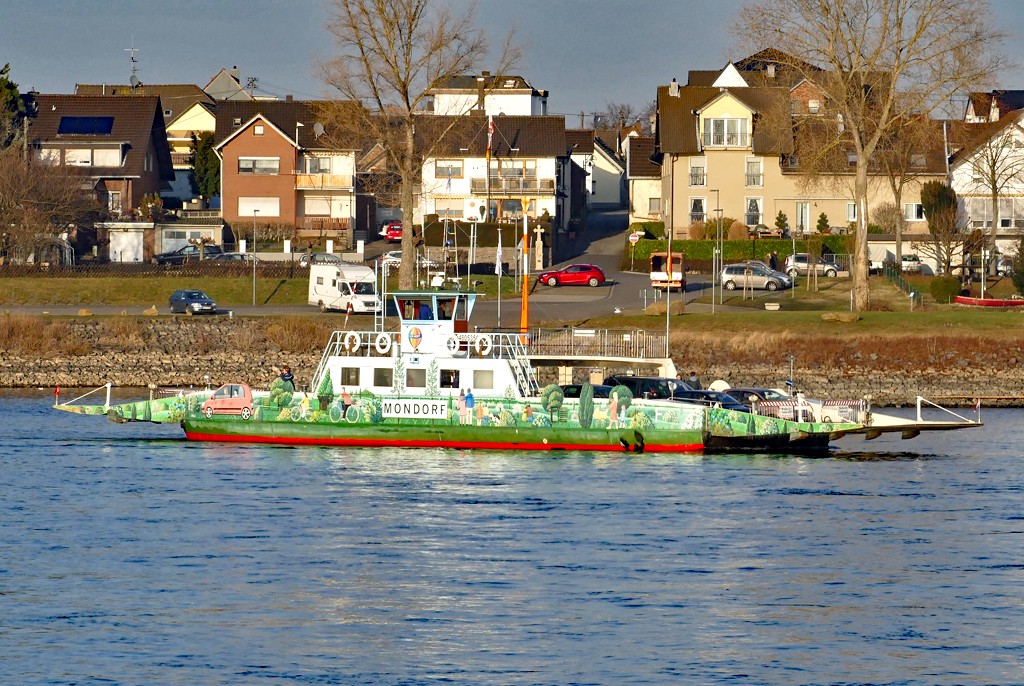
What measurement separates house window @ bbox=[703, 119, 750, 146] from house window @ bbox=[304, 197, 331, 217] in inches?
1204

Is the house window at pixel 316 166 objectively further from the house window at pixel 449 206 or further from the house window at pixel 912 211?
the house window at pixel 912 211

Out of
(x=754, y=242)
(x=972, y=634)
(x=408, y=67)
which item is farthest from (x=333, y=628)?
(x=754, y=242)

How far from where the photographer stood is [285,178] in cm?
10350

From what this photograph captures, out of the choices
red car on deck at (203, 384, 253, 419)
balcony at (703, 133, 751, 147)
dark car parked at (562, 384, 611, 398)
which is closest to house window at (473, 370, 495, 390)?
dark car parked at (562, 384, 611, 398)

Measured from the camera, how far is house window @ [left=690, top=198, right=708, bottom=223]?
99.2 meters

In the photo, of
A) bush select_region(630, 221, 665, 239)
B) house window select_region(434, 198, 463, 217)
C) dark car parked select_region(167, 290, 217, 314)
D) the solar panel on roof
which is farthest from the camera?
the solar panel on roof

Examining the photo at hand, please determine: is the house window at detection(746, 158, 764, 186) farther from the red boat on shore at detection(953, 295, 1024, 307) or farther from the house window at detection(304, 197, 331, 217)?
the house window at detection(304, 197, 331, 217)

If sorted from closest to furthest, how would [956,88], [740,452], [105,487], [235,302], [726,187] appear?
1. [105,487]
2. [740,452]
3. [956,88]
4. [235,302]
5. [726,187]

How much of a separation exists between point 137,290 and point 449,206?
104ft

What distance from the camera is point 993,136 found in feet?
306

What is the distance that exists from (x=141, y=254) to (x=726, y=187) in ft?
145

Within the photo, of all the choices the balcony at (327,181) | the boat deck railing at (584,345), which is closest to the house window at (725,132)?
the balcony at (327,181)

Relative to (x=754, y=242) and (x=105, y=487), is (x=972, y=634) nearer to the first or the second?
(x=105, y=487)

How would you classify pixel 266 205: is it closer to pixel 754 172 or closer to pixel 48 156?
pixel 48 156
